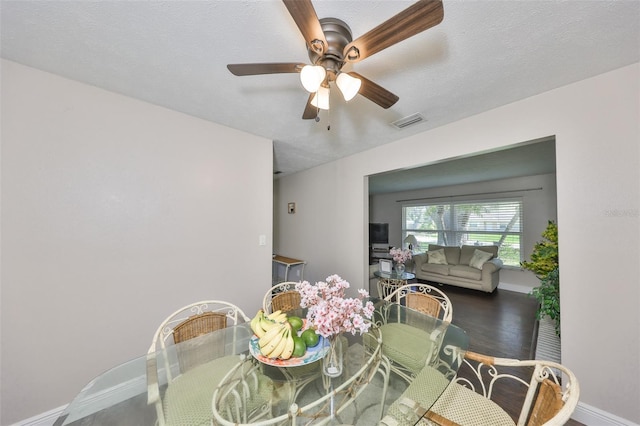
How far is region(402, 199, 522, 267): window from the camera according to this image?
4957 mm

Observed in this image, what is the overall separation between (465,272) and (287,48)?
16.8 feet

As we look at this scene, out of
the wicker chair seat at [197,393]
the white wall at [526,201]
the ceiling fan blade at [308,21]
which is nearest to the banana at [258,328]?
the wicker chair seat at [197,393]

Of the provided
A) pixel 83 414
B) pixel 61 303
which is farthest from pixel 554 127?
pixel 61 303

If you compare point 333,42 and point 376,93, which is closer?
point 333,42

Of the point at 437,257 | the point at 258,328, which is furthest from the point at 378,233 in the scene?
the point at 258,328

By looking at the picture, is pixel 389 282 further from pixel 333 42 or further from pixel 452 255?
Answer: pixel 333 42

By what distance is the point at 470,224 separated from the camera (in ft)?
18.3

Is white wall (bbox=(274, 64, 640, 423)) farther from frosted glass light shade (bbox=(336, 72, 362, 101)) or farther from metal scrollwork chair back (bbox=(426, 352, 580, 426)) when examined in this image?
frosted glass light shade (bbox=(336, 72, 362, 101))

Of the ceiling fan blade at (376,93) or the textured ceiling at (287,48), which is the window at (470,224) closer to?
the textured ceiling at (287,48)

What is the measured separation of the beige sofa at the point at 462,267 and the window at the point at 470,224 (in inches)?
17.3

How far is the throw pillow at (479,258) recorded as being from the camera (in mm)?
4609

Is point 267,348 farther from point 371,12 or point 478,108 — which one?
point 478,108

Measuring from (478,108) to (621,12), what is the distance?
0.91m

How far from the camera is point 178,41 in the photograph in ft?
4.20
